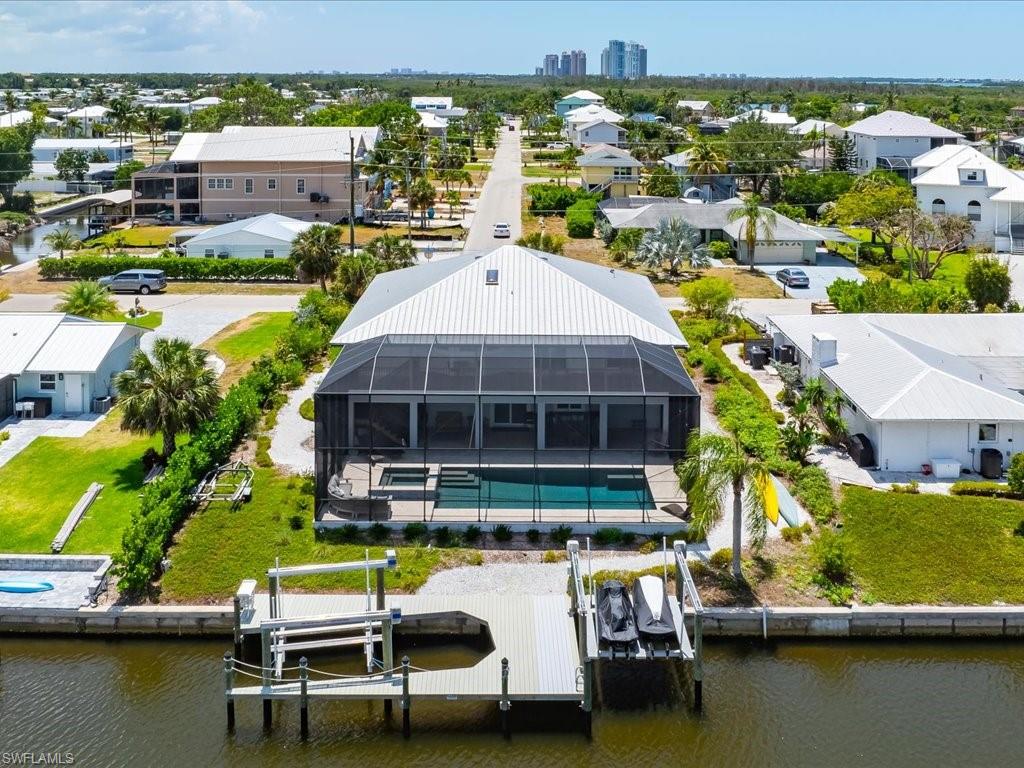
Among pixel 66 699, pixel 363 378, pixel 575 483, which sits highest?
pixel 363 378

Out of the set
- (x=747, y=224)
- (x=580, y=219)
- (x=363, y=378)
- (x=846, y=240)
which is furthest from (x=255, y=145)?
(x=363, y=378)

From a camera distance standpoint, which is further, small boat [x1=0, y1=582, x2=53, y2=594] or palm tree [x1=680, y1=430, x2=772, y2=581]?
small boat [x1=0, y1=582, x2=53, y2=594]

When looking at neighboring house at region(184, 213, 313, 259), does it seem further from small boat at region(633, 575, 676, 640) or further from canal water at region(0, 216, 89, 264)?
small boat at region(633, 575, 676, 640)

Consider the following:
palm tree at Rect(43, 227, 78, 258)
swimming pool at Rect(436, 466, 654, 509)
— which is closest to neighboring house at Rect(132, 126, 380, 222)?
palm tree at Rect(43, 227, 78, 258)

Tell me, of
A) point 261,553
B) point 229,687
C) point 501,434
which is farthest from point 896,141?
point 229,687

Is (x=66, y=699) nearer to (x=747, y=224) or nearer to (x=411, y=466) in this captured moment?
(x=411, y=466)

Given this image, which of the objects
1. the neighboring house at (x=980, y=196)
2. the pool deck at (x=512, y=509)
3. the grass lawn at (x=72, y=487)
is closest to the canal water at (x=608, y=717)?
the grass lawn at (x=72, y=487)

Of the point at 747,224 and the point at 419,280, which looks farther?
the point at 747,224
